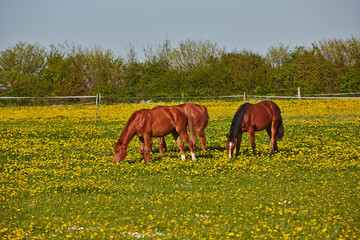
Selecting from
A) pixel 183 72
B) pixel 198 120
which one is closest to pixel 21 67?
pixel 183 72

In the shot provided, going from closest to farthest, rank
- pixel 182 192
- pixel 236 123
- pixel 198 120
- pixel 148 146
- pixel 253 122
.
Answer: pixel 182 192 → pixel 148 146 → pixel 236 123 → pixel 253 122 → pixel 198 120

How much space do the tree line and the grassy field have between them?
29.0 metres

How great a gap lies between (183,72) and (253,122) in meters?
41.3

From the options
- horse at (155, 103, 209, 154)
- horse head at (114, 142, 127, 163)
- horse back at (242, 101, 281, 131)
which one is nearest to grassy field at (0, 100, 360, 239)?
horse head at (114, 142, 127, 163)

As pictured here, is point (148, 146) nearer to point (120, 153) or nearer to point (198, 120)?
point (120, 153)

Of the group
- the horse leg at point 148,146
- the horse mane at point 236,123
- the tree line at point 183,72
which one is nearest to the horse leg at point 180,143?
the horse leg at point 148,146

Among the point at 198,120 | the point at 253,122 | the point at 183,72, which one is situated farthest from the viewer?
the point at 183,72

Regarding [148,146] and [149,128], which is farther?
[149,128]

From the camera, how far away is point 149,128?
15242 millimetres

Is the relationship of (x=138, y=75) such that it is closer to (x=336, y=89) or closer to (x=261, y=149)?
(x=336, y=89)

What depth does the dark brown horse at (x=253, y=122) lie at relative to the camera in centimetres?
1527

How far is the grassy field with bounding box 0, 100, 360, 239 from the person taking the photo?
823 cm

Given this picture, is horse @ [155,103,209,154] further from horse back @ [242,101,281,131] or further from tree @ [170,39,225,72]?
tree @ [170,39,225,72]

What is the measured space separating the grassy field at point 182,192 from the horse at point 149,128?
0.57 metres
